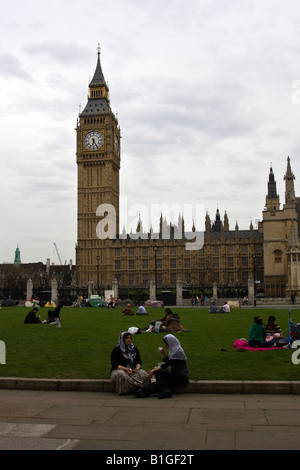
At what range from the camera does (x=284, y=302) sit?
4828cm

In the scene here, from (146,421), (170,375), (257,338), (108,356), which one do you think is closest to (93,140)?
(257,338)

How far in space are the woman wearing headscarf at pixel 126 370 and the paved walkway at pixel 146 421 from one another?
218 mm

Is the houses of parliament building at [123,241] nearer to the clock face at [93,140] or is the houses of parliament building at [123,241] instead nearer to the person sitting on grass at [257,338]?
the clock face at [93,140]

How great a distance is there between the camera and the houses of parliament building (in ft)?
267

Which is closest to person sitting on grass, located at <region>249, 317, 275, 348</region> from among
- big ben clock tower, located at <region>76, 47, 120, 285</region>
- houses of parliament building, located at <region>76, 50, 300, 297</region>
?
houses of parliament building, located at <region>76, 50, 300, 297</region>

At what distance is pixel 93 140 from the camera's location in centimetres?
8950

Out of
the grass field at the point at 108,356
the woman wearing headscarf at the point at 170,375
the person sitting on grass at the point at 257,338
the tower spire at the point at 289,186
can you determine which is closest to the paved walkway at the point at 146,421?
the woman wearing headscarf at the point at 170,375

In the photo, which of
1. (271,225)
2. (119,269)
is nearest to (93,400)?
(271,225)

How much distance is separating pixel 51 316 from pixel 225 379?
12.9 m

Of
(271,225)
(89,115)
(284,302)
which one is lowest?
(284,302)

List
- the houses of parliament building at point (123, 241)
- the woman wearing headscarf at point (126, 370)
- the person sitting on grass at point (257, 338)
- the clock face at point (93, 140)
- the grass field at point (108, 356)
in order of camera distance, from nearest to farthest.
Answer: the woman wearing headscarf at point (126, 370), the grass field at point (108, 356), the person sitting on grass at point (257, 338), the houses of parliament building at point (123, 241), the clock face at point (93, 140)

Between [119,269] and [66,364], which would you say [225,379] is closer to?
[66,364]

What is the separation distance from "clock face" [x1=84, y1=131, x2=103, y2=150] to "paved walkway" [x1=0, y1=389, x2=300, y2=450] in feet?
270

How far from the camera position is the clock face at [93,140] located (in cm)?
8931
